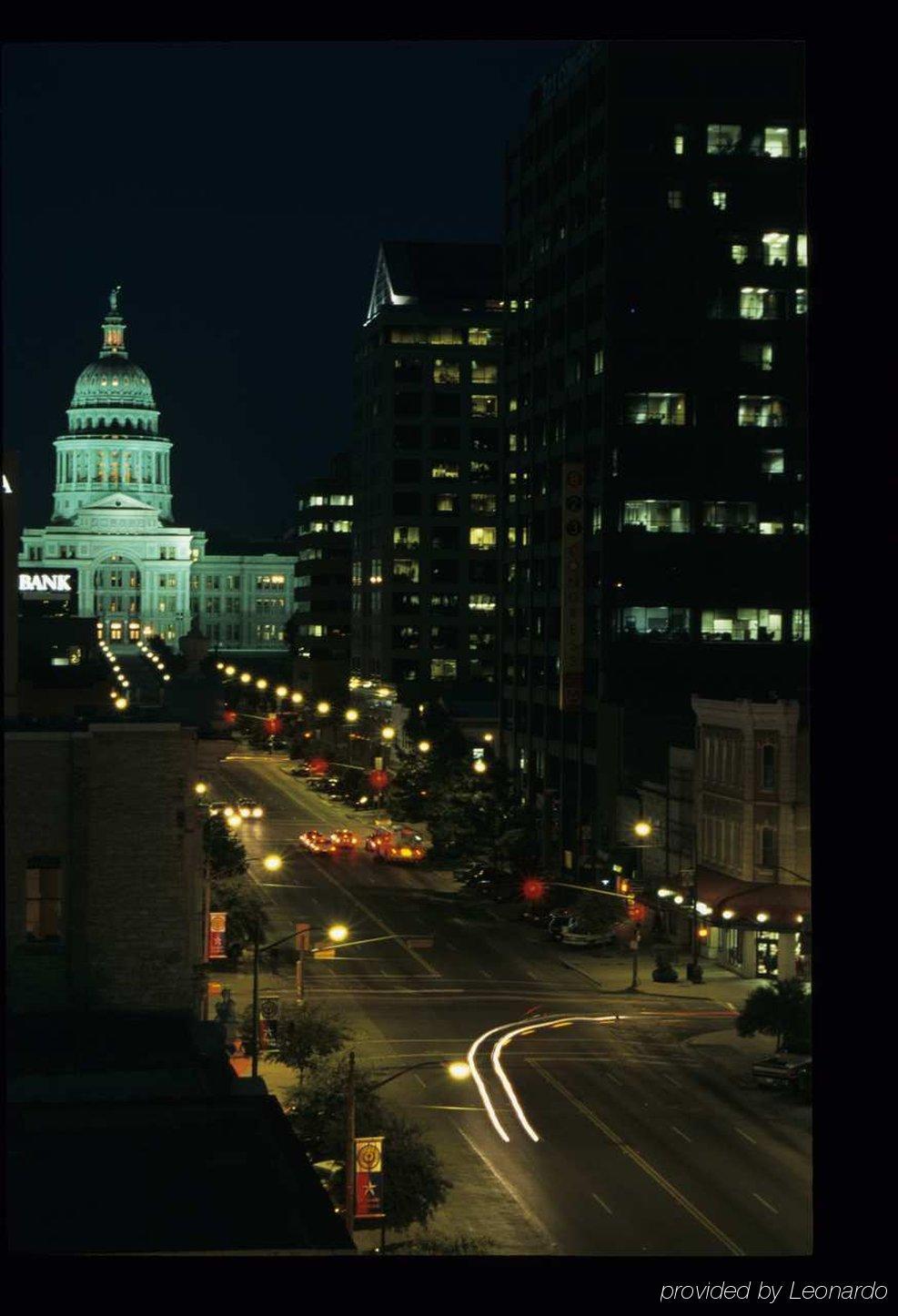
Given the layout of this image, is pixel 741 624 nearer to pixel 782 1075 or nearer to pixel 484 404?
pixel 782 1075

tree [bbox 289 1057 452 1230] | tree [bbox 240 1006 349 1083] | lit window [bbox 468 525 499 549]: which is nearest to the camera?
tree [bbox 289 1057 452 1230]

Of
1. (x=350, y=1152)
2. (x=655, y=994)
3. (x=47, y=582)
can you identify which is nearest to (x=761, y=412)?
(x=655, y=994)

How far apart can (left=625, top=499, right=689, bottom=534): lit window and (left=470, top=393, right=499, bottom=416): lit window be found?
44.7m

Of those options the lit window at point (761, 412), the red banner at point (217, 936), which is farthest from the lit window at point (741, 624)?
the red banner at point (217, 936)

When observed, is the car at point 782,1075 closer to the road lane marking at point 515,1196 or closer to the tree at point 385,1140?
the road lane marking at point 515,1196

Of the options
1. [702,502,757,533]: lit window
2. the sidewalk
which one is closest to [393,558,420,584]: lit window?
[702,502,757,533]: lit window

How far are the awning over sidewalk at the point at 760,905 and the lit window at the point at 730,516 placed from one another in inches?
851

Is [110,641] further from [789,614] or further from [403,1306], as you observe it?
[403,1306]

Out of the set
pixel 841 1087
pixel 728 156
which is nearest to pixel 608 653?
pixel 728 156

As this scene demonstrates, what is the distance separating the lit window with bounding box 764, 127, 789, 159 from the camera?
69875 mm

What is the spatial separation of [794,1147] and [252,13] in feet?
82.4

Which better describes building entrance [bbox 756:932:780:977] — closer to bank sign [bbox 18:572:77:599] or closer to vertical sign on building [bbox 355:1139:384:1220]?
vertical sign on building [bbox 355:1139:384:1220]

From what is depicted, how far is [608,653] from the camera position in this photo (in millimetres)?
68625

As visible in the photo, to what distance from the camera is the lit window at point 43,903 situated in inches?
1051
